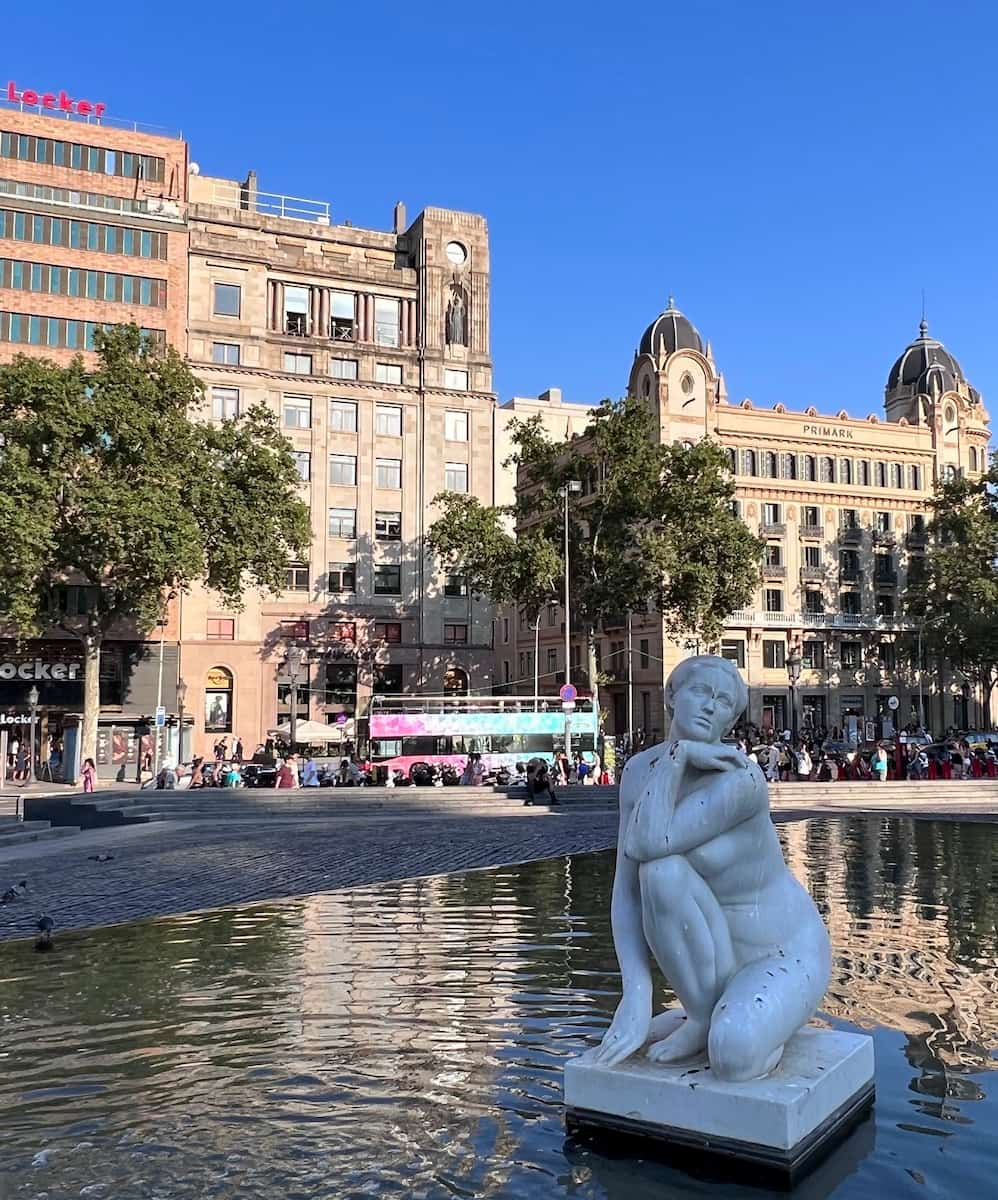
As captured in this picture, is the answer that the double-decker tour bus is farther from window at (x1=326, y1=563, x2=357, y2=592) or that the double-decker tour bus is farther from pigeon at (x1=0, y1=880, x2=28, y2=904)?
pigeon at (x1=0, y1=880, x2=28, y2=904)

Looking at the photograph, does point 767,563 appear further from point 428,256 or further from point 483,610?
point 428,256

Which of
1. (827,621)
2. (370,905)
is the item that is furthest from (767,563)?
(370,905)

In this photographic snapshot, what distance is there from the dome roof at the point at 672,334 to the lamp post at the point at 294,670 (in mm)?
30476

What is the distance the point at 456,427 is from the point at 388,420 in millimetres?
3496

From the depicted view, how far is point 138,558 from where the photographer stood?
1422 inches

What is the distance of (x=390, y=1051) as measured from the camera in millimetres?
6406

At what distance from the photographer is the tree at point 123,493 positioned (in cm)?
3525

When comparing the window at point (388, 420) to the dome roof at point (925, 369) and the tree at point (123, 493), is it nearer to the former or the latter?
the tree at point (123, 493)

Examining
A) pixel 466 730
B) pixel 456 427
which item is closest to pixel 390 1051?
pixel 466 730

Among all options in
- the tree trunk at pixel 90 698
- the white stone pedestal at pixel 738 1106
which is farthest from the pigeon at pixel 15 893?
the tree trunk at pixel 90 698

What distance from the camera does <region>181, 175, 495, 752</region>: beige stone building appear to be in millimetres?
50594

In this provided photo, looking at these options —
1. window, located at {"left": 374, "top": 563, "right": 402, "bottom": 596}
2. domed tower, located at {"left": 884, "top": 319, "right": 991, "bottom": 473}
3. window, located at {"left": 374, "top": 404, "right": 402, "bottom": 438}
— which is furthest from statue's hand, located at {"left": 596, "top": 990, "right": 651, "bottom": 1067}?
domed tower, located at {"left": 884, "top": 319, "right": 991, "bottom": 473}

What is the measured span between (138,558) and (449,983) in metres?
30.5

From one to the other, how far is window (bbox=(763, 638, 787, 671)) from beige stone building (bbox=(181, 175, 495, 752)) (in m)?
20.1
